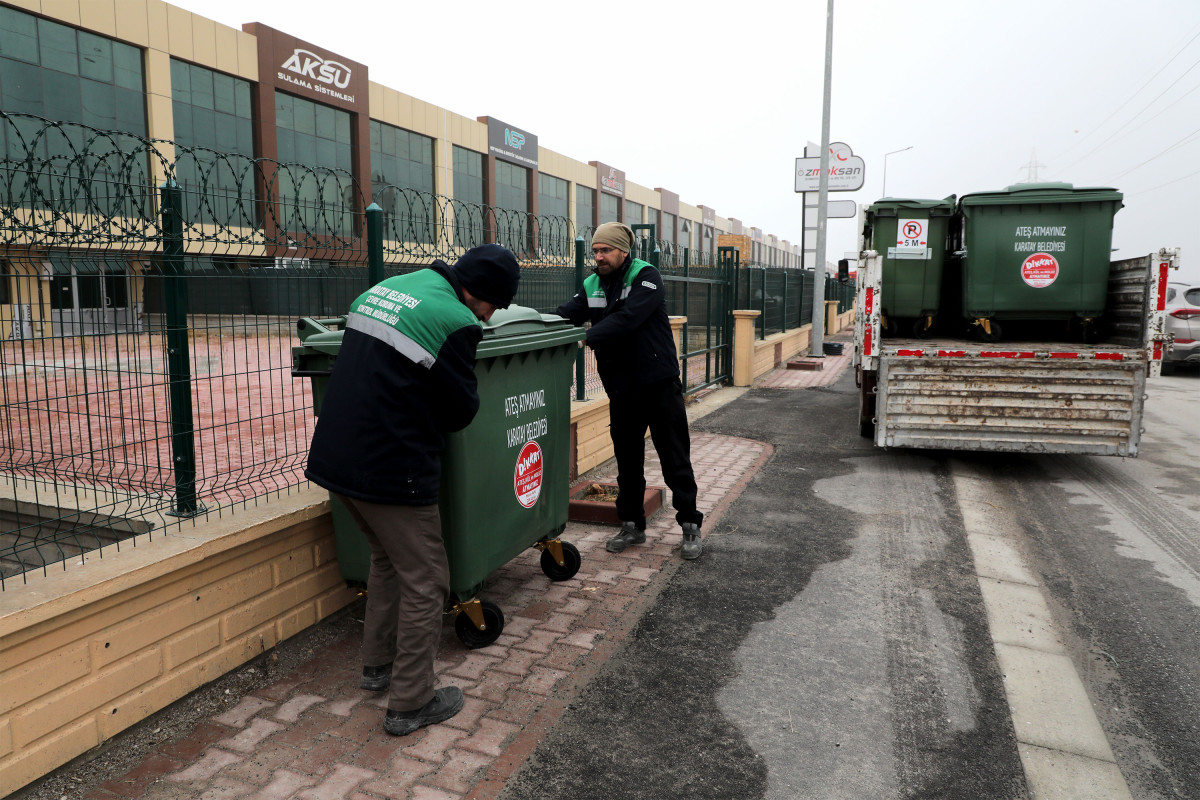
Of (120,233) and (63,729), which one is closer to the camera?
(63,729)

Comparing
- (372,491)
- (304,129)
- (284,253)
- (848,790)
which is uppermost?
(304,129)

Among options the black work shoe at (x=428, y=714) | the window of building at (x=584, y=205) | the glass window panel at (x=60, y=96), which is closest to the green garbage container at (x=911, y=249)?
the black work shoe at (x=428, y=714)

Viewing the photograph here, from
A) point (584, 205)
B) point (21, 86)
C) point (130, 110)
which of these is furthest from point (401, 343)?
point (584, 205)

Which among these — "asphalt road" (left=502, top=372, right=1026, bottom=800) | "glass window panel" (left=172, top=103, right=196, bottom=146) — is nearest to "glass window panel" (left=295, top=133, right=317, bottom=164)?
"glass window panel" (left=172, top=103, right=196, bottom=146)

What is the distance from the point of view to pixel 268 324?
3705mm

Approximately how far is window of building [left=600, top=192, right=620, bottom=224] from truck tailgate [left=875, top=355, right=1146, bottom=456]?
52.8m

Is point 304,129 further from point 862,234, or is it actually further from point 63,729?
point 63,729

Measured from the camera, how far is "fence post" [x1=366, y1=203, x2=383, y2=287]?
12.8 ft

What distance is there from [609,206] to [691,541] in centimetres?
5744

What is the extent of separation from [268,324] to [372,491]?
1.43m

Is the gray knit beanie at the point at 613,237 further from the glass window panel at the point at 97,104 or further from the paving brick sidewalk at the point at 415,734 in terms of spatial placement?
the glass window panel at the point at 97,104

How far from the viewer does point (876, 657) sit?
350cm

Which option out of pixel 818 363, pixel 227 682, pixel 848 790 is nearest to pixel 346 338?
pixel 227 682

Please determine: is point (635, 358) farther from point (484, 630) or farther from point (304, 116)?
point (304, 116)
